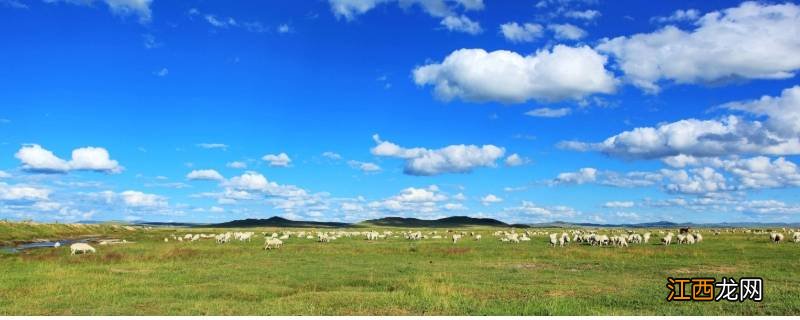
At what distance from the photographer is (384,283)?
28.2 m

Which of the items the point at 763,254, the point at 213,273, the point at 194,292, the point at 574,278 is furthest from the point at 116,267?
the point at 763,254

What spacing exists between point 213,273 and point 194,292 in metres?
8.10

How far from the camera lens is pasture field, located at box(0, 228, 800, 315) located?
20.8 meters

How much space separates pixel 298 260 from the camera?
138 ft

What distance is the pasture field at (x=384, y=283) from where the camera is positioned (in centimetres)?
2077

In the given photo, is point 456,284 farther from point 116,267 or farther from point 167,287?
point 116,267
